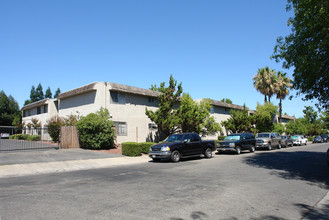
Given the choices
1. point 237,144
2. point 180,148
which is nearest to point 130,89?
point 180,148

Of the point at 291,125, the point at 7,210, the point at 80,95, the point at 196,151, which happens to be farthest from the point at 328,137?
the point at 7,210

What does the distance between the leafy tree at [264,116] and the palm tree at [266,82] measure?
2.16 metres

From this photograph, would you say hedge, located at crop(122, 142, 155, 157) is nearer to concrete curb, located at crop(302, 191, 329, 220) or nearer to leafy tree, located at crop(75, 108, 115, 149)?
leafy tree, located at crop(75, 108, 115, 149)

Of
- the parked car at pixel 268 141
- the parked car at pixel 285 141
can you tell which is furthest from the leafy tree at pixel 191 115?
the parked car at pixel 285 141

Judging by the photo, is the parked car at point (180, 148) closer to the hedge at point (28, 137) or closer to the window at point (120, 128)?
the window at point (120, 128)

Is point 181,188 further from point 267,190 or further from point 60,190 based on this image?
point 60,190

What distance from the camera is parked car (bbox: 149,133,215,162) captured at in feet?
49.2

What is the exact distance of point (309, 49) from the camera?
10.5m

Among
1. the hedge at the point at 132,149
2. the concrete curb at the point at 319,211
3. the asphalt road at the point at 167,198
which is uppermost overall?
the hedge at the point at 132,149

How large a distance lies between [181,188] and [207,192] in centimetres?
90

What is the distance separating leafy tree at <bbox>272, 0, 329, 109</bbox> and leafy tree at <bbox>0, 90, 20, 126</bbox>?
185 ft

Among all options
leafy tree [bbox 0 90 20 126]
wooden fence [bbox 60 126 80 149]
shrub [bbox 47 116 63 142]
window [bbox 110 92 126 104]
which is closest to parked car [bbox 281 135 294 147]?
window [bbox 110 92 126 104]

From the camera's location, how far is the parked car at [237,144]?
809 inches

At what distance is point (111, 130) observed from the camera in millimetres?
21406
